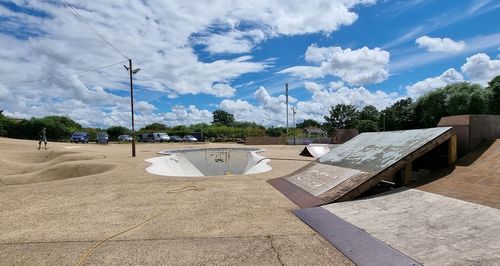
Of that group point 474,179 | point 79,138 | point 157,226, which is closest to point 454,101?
point 474,179

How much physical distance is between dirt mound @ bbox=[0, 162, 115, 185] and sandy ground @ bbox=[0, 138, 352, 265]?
15.6 ft

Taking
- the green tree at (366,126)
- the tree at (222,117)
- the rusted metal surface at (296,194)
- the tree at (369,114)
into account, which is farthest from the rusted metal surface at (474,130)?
the tree at (222,117)

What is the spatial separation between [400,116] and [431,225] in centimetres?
7204

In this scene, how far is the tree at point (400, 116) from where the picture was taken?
216 feet

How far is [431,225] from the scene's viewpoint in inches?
176

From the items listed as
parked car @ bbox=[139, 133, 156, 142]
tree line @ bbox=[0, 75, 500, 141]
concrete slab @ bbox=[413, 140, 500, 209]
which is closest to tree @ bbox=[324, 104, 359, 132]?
tree line @ bbox=[0, 75, 500, 141]

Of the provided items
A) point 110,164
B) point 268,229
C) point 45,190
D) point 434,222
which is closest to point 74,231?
point 268,229

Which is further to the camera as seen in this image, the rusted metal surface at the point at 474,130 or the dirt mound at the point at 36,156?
the dirt mound at the point at 36,156

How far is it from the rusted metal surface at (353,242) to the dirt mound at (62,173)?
37.4 ft

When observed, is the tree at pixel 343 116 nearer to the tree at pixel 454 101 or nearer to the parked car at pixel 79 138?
the tree at pixel 454 101

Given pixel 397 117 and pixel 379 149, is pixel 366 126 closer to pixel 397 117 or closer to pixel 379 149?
pixel 397 117

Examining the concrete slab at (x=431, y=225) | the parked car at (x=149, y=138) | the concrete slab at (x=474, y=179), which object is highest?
the parked car at (x=149, y=138)

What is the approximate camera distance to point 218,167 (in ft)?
79.6

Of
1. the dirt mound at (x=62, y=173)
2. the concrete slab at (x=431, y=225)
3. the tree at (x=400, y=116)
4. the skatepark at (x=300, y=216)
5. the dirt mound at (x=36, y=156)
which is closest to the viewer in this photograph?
the concrete slab at (x=431, y=225)
